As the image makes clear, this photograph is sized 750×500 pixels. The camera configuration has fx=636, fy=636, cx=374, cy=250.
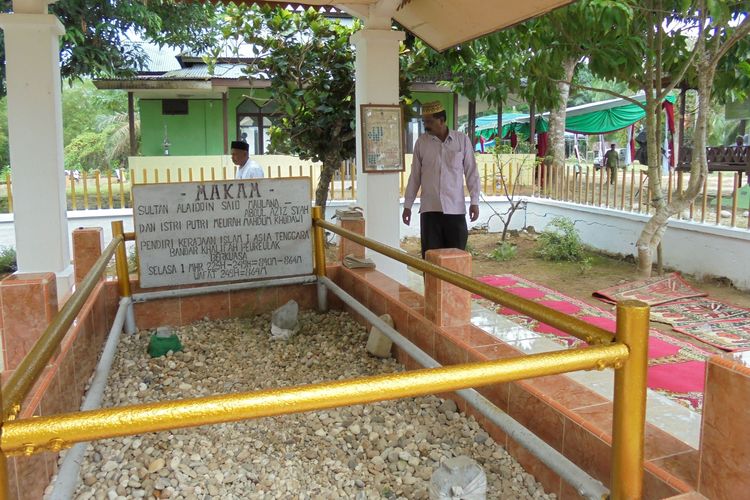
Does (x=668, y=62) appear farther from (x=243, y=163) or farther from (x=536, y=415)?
(x=536, y=415)

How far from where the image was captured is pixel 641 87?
7387mm

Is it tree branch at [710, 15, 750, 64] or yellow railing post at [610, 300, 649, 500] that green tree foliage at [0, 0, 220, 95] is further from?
yellow railing post at [610, 300, 649, 500]

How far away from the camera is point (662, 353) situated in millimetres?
4742

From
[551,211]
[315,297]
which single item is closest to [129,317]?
[315,297]

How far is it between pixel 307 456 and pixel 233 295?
2.32m

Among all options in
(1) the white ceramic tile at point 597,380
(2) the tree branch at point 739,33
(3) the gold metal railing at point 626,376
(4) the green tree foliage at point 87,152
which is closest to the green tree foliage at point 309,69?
(2) the tree branch at point 739,33

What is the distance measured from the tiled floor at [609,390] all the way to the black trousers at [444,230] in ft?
3.08

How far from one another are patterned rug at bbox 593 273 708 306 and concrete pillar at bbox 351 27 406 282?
2.56 m

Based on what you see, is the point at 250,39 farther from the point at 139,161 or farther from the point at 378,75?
the point at 139,161

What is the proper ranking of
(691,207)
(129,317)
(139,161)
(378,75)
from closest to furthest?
(129,317)
(378,75)
(691,207)
(139,161)

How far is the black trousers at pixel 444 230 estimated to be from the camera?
5.40 meters

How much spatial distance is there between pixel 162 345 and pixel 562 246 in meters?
7.09

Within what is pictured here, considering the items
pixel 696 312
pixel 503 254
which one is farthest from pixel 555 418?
pixel 503 254

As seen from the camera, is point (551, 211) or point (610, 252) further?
point (551, 211)
